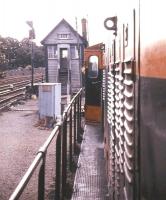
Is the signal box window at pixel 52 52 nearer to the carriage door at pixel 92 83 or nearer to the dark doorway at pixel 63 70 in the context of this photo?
the dark doorway at pixel 63 70

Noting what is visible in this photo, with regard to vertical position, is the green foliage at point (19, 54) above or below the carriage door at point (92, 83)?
above

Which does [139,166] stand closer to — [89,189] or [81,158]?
[89,189]

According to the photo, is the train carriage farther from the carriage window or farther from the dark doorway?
the dark doorway

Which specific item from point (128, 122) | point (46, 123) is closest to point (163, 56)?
point (128, 122)

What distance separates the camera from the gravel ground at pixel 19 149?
25.5ft

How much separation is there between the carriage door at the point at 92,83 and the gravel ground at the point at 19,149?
62.1 inches

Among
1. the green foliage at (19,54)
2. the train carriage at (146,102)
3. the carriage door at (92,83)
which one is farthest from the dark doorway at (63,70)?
the green foliage at (19,54)

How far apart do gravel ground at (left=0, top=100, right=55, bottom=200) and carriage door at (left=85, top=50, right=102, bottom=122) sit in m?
1.58

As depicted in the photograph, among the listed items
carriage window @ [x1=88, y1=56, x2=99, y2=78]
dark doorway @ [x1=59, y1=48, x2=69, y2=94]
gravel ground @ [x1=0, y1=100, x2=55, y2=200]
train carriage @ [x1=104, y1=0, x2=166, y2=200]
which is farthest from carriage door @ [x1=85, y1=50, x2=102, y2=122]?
dark doorway @ [x1=59, y1=48, x2=69, y2=94]

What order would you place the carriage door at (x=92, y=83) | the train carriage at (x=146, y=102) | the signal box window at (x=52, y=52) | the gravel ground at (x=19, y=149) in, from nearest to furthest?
Result: the train carriage at (x=146, y=102) → the gravel ground at (x=19, y=149) → the carriage door at (x=92, y=83) → the signal box window at (x=52, y=52)

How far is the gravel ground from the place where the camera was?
7762mm

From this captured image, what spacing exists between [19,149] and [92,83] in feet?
9.73

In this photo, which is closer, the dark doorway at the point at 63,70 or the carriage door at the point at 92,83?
the carriage door at the point at 92,83

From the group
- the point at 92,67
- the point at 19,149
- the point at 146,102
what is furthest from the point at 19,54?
the point at 146,102
